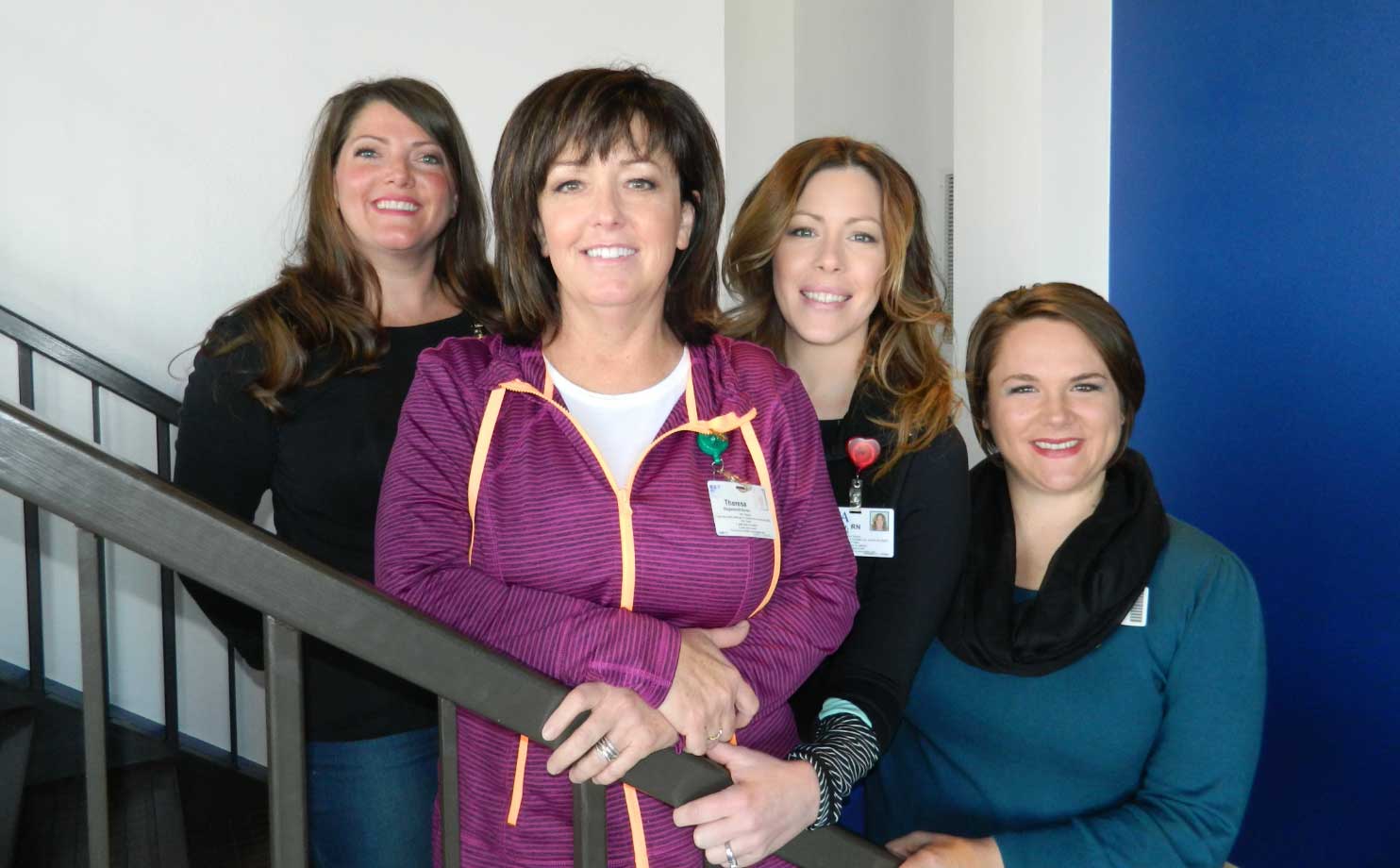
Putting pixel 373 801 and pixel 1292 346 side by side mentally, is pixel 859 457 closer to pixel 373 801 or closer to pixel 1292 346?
pixel 373 801

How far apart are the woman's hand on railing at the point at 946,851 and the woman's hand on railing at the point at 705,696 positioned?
1.25ft

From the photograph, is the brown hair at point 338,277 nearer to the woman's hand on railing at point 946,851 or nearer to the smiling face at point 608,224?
the smiling face at point 608,224

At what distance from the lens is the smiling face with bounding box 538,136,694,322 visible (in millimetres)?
1402

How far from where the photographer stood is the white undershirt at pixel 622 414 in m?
1.41

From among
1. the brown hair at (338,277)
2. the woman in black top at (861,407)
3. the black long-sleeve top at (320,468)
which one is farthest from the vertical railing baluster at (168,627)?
the woman in black top at (861,407)

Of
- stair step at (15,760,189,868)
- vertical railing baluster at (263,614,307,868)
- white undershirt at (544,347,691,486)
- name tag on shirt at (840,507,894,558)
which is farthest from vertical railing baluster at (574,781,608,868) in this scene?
stair step at (15,760,189,868)

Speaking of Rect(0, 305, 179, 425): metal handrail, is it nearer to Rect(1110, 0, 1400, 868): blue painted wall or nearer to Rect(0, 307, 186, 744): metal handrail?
Rect(0, 307, 186, 744): metal handrail

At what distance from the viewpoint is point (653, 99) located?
1444mm

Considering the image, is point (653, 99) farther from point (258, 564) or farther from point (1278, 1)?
point (1278, 1)

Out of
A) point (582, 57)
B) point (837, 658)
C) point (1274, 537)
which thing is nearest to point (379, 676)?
point (837, 658)

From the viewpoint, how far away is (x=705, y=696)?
4.05ft

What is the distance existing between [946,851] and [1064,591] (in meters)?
0.43

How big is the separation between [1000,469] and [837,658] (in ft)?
1.72

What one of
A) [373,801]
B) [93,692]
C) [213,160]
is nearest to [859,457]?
[373,801]
